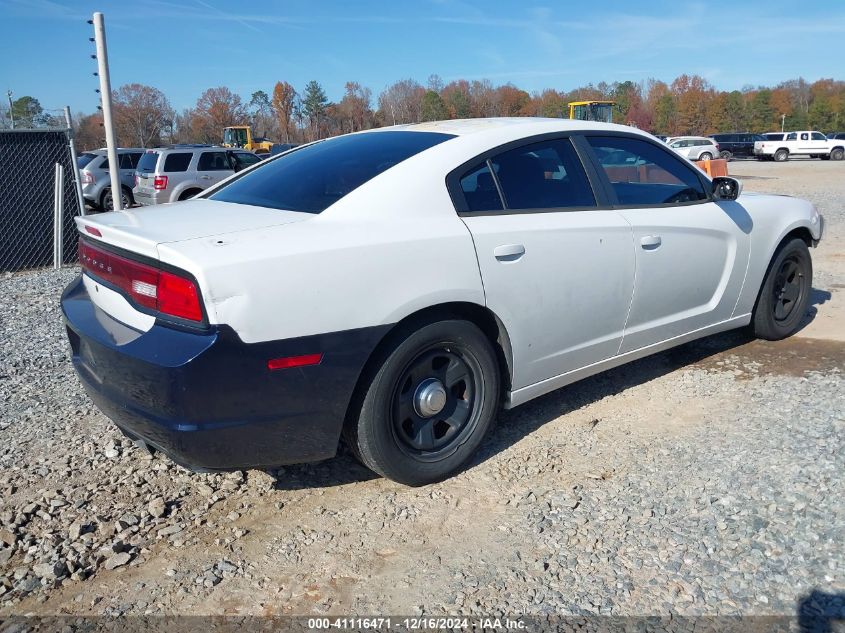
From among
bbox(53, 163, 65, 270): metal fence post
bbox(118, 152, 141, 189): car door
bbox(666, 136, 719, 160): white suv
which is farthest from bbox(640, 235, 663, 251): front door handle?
bbox(666, 136, 719, 160): white suv

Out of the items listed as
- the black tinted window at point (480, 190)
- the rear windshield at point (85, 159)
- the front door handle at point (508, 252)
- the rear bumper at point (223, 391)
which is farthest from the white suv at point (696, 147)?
the rear bumper at point (223, 391)

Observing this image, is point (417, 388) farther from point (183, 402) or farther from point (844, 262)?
point (844, 262)

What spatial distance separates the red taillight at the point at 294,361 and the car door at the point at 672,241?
197 cm

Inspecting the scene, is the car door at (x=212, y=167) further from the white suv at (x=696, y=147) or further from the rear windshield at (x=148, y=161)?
the white suv at (x=696, y=147)

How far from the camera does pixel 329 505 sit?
3072 millimetres

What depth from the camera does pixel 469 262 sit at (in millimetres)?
3070

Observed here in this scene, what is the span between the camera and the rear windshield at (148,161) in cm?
1523

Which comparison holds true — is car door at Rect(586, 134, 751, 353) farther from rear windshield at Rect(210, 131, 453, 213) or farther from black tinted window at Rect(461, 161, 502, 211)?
rear windshield at Rect(210, 131, 453, 213)

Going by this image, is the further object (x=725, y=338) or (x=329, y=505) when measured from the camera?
(x=725, y=338)

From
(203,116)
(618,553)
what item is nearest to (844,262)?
(618,553)

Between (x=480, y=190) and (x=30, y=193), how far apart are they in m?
7.34

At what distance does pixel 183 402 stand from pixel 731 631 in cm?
201

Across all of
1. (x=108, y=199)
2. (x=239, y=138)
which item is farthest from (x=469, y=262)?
(x=239, y=138)

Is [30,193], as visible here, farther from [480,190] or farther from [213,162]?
[213,162]
